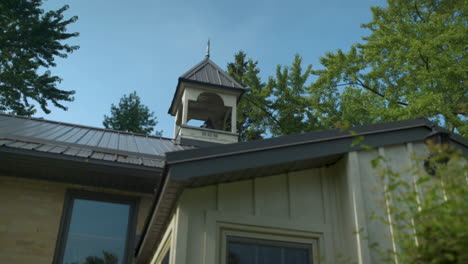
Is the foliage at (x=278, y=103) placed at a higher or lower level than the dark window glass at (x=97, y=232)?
higher

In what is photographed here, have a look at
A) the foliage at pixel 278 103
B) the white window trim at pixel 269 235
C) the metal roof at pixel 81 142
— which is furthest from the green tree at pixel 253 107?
the white window trim at pixel 269 235

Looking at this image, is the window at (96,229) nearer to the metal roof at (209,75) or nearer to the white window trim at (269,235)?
the white window trim at (269,235)

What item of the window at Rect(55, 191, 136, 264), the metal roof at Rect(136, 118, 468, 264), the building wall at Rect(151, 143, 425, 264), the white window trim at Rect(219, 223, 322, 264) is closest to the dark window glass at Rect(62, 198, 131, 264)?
the window at Rect(55, 191, 136, 264)

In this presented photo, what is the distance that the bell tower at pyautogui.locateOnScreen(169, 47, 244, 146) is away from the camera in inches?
504

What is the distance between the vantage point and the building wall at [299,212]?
4.66 meters

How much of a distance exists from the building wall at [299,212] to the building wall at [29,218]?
11.1ft

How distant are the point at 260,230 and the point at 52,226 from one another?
14.6ft

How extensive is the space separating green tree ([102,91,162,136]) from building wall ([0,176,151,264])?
2500cm

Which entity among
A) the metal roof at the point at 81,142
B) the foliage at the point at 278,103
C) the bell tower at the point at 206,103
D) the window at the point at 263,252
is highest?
the foliage at the point at 278,103

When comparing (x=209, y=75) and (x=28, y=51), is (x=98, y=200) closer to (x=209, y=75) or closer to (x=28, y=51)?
(x=209, y=75)

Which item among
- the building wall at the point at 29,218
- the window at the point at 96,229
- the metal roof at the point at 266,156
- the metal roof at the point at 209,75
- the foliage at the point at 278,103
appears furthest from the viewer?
the foliage at the point at 278,103

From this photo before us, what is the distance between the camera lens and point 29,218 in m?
7.83

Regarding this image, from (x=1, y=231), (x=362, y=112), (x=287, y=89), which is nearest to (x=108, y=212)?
(x=1, y=231)

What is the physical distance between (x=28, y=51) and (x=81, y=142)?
19.3 m
